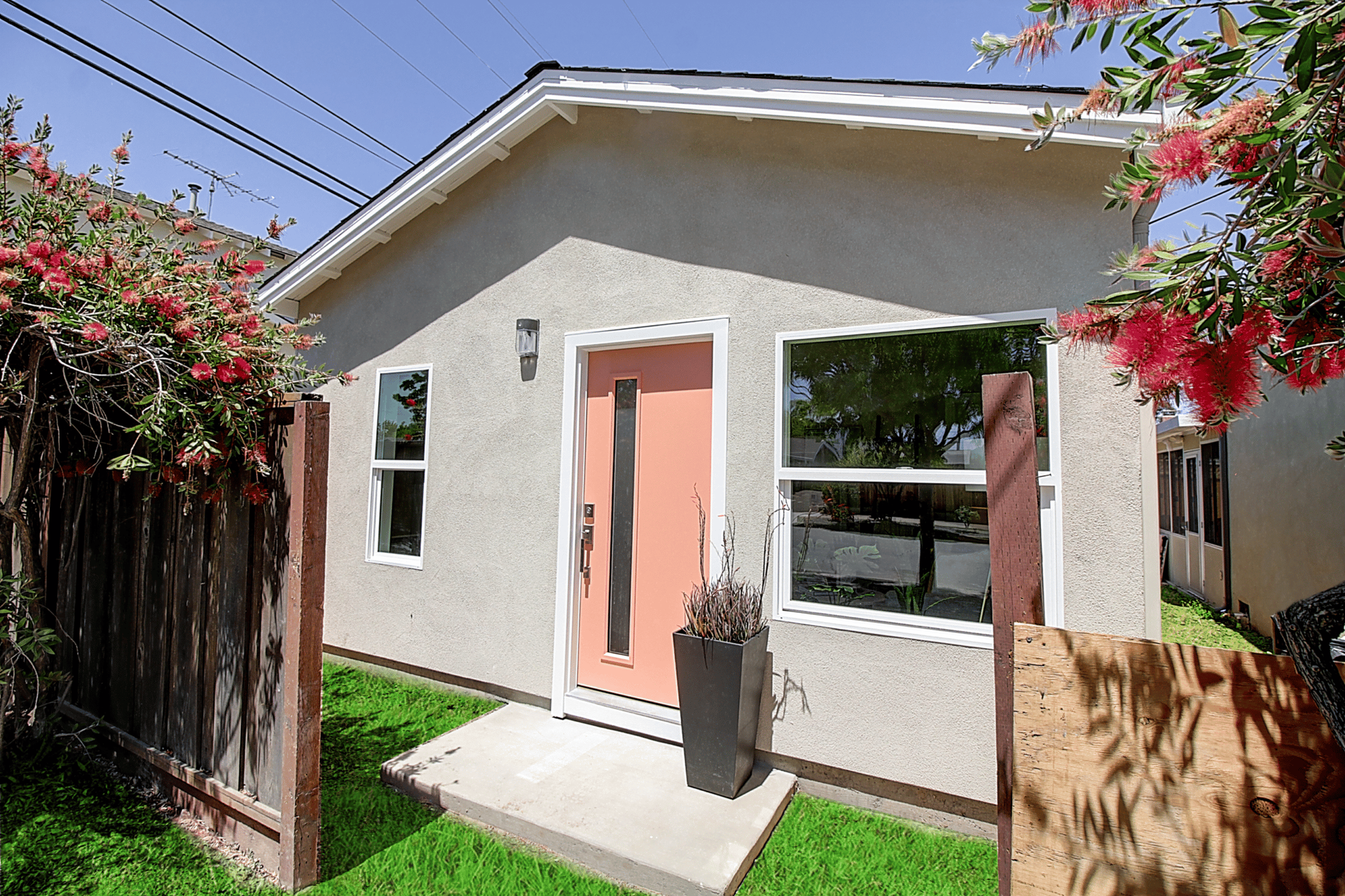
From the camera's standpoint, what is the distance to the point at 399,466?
18.4 ft

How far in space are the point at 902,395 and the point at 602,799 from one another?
108 inches

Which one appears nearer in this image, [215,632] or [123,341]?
[123,341]

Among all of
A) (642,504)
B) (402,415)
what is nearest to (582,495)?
(642,504)

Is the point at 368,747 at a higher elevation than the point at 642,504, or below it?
below

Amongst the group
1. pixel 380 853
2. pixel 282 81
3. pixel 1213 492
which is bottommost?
pixel 380 853

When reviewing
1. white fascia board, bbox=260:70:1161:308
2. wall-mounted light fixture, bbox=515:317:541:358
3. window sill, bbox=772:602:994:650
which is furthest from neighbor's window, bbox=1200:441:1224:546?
wall-mounted light fixture, bbox=515:317:541:358

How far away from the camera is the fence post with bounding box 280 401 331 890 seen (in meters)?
2.74

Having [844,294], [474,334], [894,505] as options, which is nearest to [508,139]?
[474,334]

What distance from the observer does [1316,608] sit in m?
1.19

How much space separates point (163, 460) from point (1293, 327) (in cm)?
384

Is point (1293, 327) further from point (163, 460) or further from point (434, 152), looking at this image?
point (434, 152)

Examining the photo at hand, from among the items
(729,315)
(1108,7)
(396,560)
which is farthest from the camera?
(396,560)

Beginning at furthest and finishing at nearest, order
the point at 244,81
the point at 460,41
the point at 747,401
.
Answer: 1. the point at 460,41
2. the point at 244,81
3. the point at 747,401

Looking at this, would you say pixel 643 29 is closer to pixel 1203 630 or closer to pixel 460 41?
pixel 460 41
